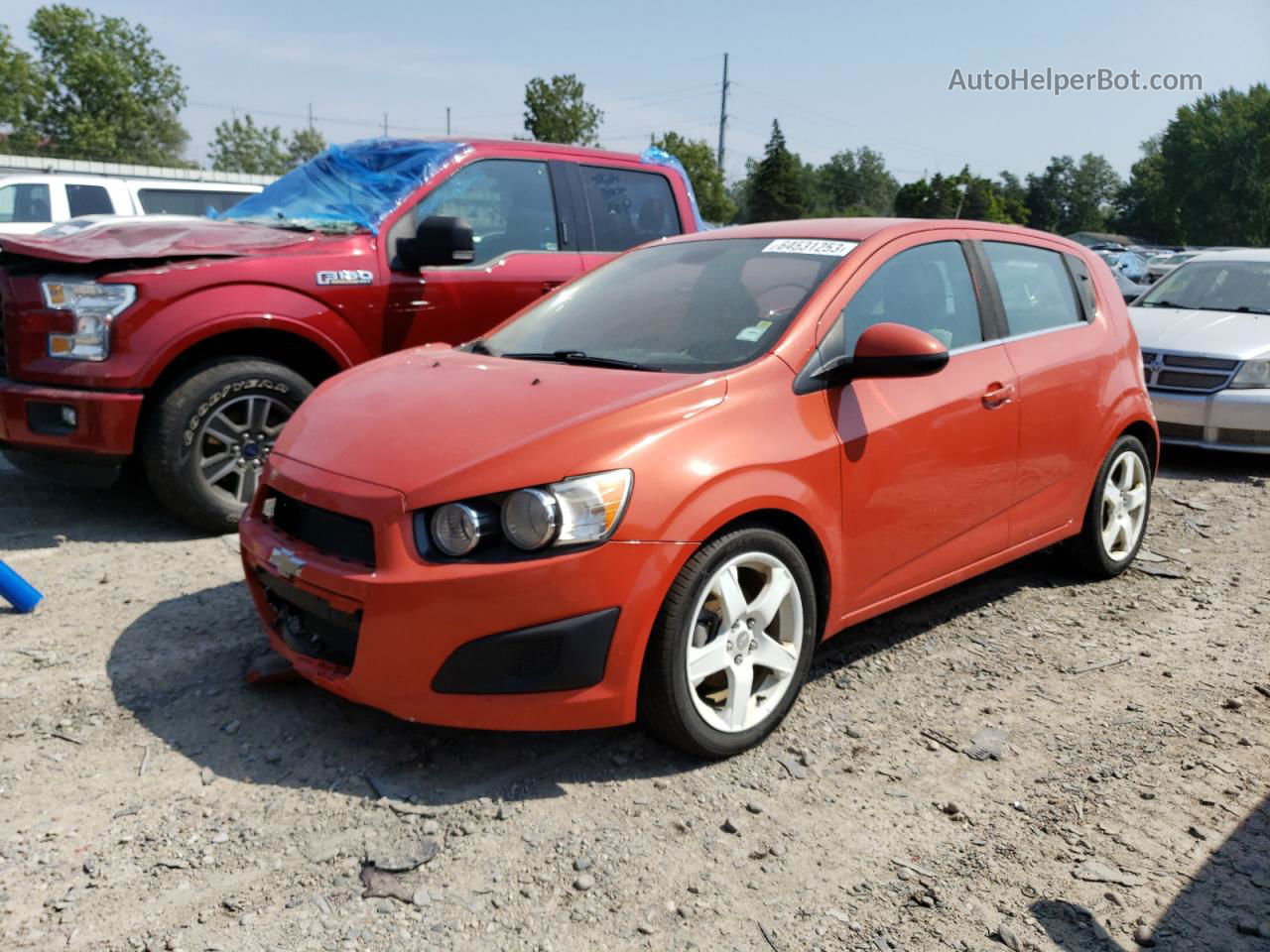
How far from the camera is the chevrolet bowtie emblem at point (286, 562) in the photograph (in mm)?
3094

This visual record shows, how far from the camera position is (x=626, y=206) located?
6.65 metres

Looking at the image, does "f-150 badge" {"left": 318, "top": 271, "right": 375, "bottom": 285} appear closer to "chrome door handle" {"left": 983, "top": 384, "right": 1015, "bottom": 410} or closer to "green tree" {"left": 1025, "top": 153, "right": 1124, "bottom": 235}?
"chrome door handle" {"left": 983, "top": 384, "right": 1015, "bottom": 410}

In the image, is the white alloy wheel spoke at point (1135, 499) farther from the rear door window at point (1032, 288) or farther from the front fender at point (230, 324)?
the front fender at point (230, 324)

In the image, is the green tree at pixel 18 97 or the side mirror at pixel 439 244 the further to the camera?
the green tree at pixel 18 97

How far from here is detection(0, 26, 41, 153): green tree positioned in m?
61.5

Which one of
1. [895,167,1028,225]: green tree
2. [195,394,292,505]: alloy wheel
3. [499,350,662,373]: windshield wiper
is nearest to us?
[499,350,662,373]: windshield wiper

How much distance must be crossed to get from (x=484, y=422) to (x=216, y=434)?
2428 millimetres

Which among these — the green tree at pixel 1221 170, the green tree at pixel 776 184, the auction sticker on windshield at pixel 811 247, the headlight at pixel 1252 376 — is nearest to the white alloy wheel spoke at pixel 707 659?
the auction sticker on windshield at pixel 811 247

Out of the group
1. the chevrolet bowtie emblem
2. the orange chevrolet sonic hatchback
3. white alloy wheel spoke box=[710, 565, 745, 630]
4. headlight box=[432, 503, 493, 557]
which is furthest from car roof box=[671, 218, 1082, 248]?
the chevrolet bowtie emblem

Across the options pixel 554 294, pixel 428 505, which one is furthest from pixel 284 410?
pixel 428 505

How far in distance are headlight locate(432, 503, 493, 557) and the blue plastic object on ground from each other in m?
2.19

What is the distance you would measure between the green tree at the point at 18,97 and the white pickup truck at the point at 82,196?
186ft

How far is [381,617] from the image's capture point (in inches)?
113

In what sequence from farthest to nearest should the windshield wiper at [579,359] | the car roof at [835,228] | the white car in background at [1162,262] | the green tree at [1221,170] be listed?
the green tree at [1221,170], the white car in background at [1162,262], the car roof at [835,228], the windshield wiper at [579,359]
